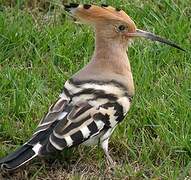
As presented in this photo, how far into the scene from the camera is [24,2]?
15.0 feet

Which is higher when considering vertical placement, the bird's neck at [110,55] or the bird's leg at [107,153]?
the bird's neck at [110,55]

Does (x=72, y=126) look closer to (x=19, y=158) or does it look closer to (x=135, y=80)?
(x=19, y=158)

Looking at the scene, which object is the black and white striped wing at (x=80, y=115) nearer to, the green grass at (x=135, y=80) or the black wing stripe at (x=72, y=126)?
the black wing stripe at (x=72, y=126)

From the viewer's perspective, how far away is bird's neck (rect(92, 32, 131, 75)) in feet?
11.1

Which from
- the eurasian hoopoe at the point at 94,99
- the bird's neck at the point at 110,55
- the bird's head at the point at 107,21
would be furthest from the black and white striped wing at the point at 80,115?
the bird's head at the point at 107,21

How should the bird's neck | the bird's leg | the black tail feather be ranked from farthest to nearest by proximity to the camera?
the bird's neck < the bird's leg < the black tail feather

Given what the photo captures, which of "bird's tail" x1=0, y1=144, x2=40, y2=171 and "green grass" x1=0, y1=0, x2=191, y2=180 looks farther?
"green grass" x1=0, y1=0, x2=191, y2=180

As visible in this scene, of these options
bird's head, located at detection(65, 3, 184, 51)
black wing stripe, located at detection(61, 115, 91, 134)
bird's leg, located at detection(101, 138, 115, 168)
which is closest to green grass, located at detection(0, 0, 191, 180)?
bird's leg, located at detection(101, 138, 115, 168)

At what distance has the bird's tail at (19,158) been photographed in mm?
3002

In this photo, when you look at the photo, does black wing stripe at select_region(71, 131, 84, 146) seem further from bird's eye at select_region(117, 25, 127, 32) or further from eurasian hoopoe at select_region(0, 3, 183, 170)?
bird's eye at select_region(117, 25, 127, 32)

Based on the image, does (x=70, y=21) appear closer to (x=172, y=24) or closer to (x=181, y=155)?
(x=172, y=24)

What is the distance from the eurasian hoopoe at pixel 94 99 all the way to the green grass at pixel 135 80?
154mm

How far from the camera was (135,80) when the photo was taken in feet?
12.5

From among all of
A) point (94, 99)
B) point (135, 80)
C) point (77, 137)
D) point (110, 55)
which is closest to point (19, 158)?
point (77, 137)
